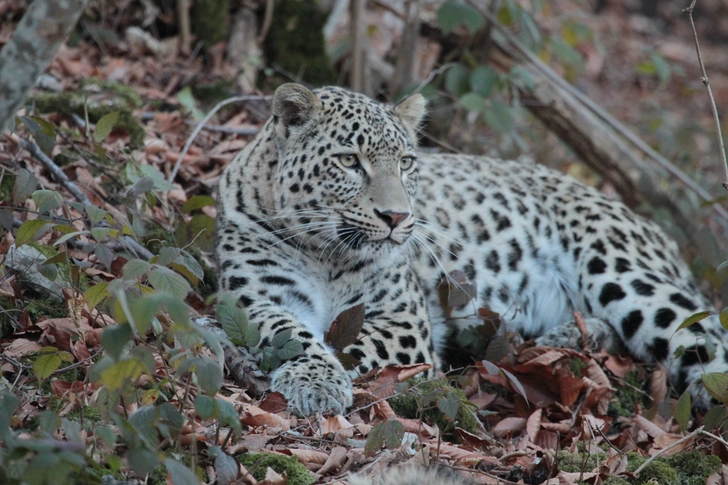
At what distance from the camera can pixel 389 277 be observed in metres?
6.41

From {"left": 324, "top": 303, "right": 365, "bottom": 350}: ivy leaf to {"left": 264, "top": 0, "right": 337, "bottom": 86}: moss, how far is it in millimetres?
5035

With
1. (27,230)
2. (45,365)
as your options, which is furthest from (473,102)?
(45,365)

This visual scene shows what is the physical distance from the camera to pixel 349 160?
235 inches

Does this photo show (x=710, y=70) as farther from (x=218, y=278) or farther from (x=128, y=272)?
(x=128, y=272)

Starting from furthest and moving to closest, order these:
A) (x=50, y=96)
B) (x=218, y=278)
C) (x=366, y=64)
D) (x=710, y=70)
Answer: (x=710, y=70) → (x=366, y=64) → (x=50, y=96) → (x=218, y=278)

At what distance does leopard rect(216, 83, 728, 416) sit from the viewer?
5828 mm

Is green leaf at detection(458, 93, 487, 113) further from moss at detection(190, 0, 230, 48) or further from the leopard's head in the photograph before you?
moss at detection(190, 0, 230, 48)

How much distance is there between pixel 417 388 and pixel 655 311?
2.68 metres

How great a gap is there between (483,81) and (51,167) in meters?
4.64

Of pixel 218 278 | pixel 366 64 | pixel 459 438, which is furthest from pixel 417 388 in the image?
pixel 366 64

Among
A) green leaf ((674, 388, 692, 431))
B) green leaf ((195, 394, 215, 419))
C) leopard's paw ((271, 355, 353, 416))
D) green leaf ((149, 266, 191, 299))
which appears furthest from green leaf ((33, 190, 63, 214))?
green leaf ((674, 388, 692, 431))

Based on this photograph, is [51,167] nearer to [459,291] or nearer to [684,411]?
[459,291]

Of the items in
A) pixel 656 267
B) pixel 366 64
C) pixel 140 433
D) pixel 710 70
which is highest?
pixel 710 70

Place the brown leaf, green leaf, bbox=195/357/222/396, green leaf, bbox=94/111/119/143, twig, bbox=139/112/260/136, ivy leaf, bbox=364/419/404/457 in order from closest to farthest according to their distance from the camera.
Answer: green leaf, bbox=195/357/222/396
ivy leaf, bbox=364/419/404/457
the brown leaf
green leaf, bbox=94/111/119/143
twig, bbox=139/112/260/136
